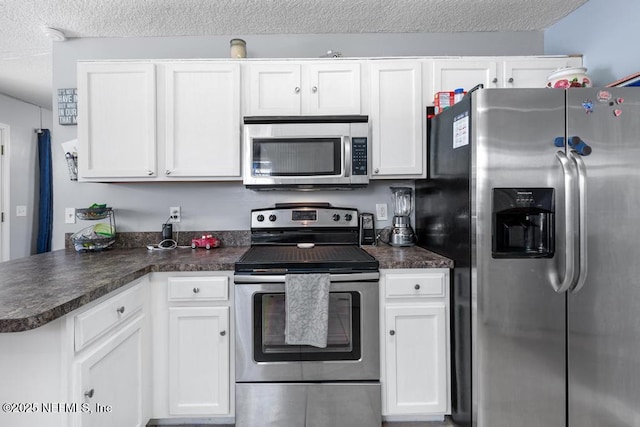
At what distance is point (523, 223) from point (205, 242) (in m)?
1.89

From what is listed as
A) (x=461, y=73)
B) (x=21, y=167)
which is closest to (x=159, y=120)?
(x=461, y=73)

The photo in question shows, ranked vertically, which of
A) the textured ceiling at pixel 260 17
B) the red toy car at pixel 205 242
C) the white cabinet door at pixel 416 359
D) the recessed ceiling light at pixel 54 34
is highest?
the textured ceiling at pixel 260 17

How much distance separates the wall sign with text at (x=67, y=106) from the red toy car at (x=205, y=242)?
4.07 feet

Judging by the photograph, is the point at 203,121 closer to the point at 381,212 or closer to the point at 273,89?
the point at 273,89

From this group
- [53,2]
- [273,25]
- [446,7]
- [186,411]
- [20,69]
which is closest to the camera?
[186,411]

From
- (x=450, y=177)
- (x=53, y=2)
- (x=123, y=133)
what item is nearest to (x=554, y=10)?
(x=450, y=177)

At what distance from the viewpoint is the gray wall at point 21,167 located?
12.4 feet

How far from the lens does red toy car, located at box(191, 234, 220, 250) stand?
2172mm

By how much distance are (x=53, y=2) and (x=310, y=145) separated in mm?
1769

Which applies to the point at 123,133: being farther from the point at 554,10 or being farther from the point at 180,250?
the point at 554,10

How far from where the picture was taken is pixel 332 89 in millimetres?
2025

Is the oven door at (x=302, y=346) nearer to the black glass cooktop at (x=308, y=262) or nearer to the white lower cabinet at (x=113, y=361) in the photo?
the black glass cooktop at (x=308, y=262)

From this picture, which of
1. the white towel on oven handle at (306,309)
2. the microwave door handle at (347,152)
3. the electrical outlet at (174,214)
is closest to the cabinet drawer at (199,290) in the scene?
the white towel on oven handle at (306,309)

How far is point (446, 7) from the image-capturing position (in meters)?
2.06
